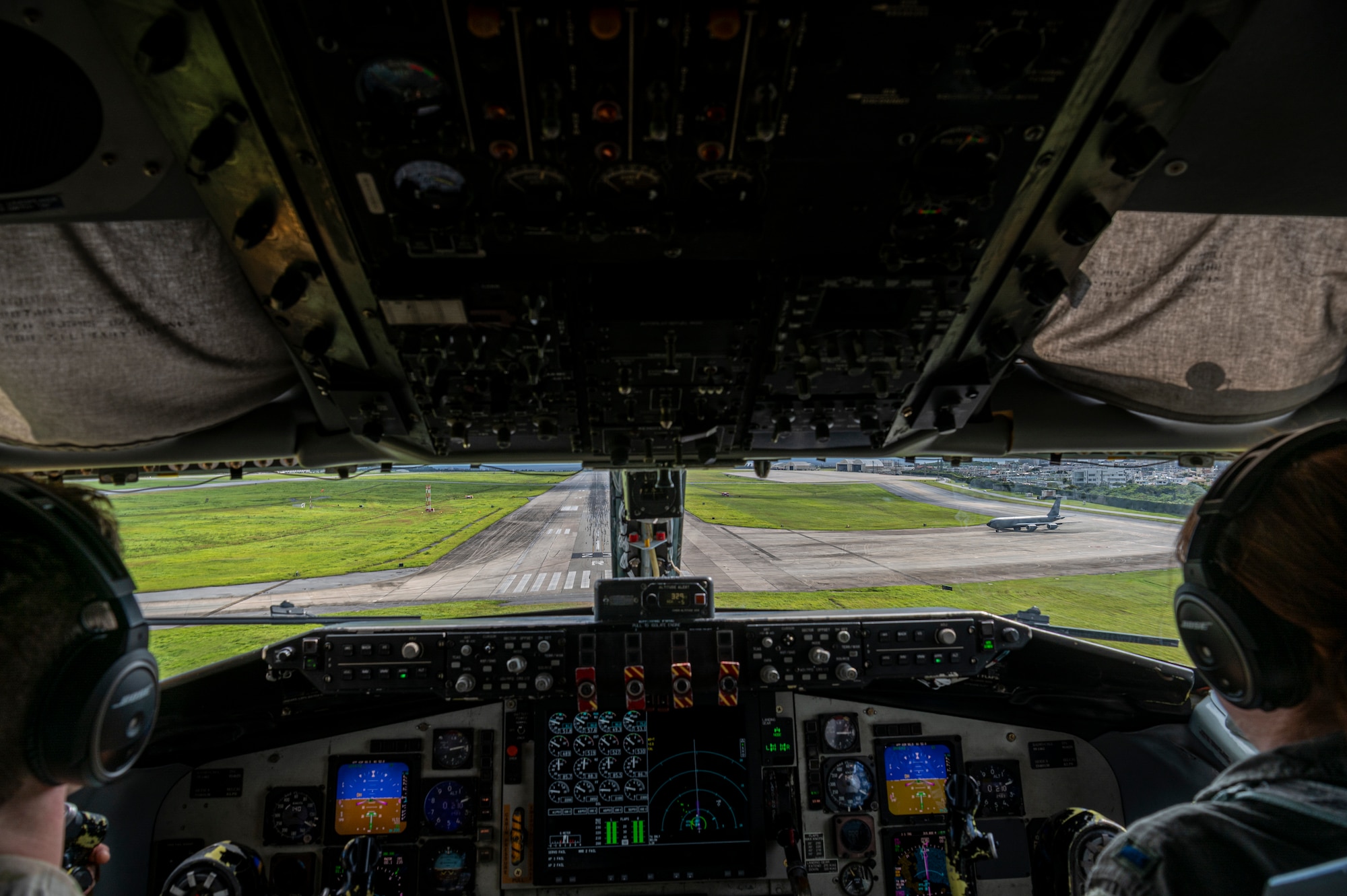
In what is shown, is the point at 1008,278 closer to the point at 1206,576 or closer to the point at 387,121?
the point at 1206,576

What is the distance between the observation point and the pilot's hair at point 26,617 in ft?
2.48

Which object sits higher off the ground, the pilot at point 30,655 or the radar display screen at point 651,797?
the pilot at point 30,655

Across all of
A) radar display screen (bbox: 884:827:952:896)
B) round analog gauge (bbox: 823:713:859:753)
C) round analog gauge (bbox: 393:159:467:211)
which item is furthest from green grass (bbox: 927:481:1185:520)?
round analog gauge (bbox: 393:159:467:211)

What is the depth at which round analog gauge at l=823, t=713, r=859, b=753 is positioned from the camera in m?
3.46

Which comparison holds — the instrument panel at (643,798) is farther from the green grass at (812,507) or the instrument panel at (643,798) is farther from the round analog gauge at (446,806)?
the green grass at (812,507)

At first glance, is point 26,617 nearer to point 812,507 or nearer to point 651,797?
point 651,797

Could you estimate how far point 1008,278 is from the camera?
1.42 metres

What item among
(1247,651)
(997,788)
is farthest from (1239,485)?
(997,788)

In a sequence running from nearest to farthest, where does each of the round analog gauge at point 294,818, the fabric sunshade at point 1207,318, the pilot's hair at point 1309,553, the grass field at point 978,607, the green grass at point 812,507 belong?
1. the pilot's hair at point 1309,553
2. the fabric sunshade at point 1207,318
3. the round analog gauge at point 294,818
4. the grass field at point 978,607
5. the green grass at point 812,507

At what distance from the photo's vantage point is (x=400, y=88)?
105 cm

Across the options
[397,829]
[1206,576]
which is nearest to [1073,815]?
[1206,576]

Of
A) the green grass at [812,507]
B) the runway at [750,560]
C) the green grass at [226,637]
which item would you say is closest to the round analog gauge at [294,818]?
the green grass at [226,637]

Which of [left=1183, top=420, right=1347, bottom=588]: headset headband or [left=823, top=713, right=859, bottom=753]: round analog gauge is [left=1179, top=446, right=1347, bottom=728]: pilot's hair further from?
[left=823, top=713, right=859, bottom=753]: round analog gauge

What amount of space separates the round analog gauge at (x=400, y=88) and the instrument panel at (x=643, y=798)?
2797 mm
